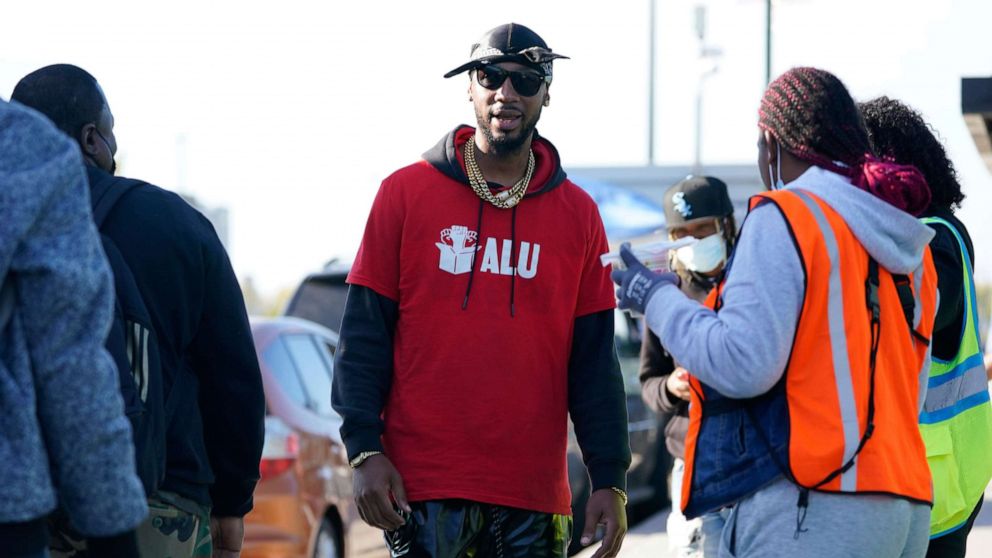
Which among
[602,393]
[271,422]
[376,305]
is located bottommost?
[271,422]

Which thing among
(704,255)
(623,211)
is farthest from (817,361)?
(623,211)

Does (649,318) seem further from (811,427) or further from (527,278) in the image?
(527,278)

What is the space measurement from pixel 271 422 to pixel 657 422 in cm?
665

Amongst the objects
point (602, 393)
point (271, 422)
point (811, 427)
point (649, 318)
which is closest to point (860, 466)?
point (811, 427)

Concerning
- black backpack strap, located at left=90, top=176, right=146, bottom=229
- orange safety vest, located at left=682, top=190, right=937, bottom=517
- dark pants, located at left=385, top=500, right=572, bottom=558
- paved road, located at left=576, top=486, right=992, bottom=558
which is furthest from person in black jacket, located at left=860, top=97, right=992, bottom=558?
paved road, located at left=576, top=486, right=992, bottom=558

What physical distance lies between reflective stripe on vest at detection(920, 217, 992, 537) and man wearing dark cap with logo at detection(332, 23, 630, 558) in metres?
0.85

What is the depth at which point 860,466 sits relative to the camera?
3.17 metres

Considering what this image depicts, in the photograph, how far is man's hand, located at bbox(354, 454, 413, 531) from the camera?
13.1 ft

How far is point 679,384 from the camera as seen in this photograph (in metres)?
5.54

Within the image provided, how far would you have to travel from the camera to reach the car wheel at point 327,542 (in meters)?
7.88

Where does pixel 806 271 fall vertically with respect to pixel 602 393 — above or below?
above

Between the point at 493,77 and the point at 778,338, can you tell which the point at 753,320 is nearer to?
the point at 778,338

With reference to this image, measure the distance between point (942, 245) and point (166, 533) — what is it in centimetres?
217

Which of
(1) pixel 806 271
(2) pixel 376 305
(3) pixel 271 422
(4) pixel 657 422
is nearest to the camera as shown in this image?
(1) pixel 806 271
